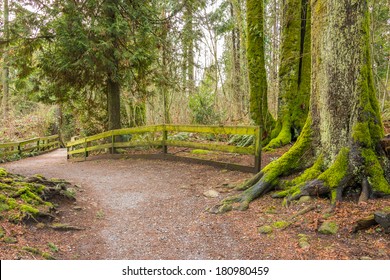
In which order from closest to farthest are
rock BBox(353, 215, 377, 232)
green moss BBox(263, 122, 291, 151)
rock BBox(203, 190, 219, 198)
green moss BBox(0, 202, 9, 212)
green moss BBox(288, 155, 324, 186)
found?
rock BBox(353, 215, 377, 232) → green moss BBox(0, 202, 9, 212) → green moss BBox(288, 155, 324, 186) → rock BBox(203, 190, 219, 198) → green moss BBox(263, 122, 291, 151)

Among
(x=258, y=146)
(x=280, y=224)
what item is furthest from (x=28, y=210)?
(x=258, y=146)

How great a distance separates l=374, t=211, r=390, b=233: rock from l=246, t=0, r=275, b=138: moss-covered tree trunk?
21.6 feet

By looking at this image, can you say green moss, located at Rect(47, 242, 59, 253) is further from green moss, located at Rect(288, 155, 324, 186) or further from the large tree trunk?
the large tree trunk

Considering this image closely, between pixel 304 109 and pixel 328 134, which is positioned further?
pixel 304 109

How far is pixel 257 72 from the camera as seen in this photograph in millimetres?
10305

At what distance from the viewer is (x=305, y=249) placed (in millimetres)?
3693

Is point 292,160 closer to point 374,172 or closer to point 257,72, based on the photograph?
point 374,172

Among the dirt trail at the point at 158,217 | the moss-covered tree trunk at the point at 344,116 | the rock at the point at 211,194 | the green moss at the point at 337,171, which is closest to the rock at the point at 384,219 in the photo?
the moss-covered tree trunk at the point at 344,116

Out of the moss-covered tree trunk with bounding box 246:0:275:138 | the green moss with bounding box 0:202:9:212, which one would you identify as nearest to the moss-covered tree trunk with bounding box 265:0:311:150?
the moss-covered tree trunk with bounding box 246:0:275:138

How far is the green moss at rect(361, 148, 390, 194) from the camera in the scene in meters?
4.53

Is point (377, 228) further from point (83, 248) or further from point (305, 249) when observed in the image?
point (83, 248)

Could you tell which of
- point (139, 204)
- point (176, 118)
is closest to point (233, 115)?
point (176, 118)

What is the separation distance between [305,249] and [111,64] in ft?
31.0

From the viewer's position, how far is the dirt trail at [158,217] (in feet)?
13.3
